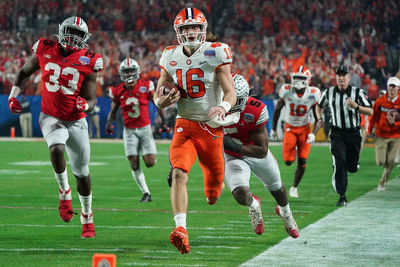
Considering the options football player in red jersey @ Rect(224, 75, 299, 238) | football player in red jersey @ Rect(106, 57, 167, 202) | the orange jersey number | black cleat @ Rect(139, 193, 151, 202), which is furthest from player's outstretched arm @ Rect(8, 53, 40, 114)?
the orange jersey number

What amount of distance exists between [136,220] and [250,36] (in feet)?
59.4

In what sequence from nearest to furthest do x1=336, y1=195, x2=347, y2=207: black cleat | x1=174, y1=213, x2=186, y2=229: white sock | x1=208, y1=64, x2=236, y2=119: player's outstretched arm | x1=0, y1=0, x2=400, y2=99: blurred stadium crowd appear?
x1=174, y1=213, x2=186, y2=229: white sock, x1=208, y1=64, x2=236, y2=119: player's outstretched arm, x1=336, y1=195, x2=347, y2=207: black cleat, x1=0, y1=0, x2=400, y2=99: blurred stadium crowd

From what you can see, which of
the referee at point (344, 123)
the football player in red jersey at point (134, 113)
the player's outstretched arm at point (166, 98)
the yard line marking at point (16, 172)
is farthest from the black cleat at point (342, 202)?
the yard line marking at point (16, 172)

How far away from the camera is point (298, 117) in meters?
10.6

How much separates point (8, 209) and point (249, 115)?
144 inches

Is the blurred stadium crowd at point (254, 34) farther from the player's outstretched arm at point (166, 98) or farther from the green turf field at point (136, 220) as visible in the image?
the player's outstretched arm at point (166, 98)

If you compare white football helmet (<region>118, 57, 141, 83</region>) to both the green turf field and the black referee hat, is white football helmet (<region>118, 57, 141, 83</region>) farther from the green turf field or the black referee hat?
the black referee hat

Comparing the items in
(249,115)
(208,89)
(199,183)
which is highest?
(208,89)

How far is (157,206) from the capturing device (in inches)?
360

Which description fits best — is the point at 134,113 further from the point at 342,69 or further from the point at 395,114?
the point at 395,114

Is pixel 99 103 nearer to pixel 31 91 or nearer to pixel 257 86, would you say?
pixel 31 91

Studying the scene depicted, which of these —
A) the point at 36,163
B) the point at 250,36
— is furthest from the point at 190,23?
the point at 250,36

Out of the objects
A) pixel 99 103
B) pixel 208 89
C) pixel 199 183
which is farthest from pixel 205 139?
pixel 99 103

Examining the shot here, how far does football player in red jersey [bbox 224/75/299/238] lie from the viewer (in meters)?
6.51
